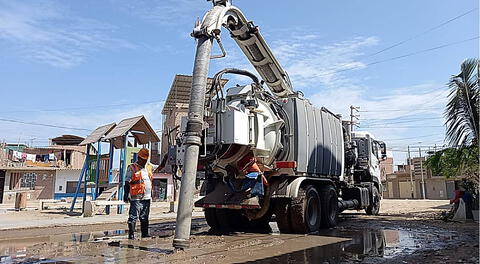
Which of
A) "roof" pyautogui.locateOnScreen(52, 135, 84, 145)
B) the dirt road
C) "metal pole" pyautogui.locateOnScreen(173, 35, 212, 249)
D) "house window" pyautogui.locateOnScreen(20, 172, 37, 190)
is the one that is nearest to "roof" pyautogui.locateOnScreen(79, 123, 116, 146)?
the dirt road

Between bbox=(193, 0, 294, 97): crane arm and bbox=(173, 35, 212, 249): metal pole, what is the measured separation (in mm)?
360

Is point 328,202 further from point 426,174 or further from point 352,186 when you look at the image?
point 426,174

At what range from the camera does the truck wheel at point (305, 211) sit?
28.7 ft

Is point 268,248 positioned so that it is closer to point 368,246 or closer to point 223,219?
point 368,246

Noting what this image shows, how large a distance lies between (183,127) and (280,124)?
2215 millimetres

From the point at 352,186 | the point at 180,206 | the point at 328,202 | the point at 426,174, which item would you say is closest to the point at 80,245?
the point at 180,206

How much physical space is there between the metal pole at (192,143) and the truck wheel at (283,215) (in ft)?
9.28

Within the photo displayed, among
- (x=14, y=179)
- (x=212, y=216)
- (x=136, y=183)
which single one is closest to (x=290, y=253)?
(x=136, y=183)

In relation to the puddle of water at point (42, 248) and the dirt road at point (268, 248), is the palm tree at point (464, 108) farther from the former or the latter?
the puddle of water at point (42, 248)

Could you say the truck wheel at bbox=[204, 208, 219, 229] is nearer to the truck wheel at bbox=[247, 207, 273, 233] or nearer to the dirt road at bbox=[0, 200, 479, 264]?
the truck wheel at bbox=[247, 207, 273, 233]

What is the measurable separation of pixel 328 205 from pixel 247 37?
475 centimetres

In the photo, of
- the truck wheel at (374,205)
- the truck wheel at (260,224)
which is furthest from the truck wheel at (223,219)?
the truck wheel at (374,205)

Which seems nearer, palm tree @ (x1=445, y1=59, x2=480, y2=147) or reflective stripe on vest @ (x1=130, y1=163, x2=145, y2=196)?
reflective stripe on vest @ (x1=130, y1=163, x2=145, y2=196)

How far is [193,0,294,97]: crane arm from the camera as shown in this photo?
7.61 metres
